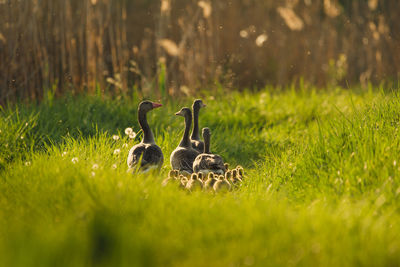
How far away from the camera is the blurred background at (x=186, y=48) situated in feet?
22.9

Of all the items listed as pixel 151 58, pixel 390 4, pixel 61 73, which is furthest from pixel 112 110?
pixel 390 4

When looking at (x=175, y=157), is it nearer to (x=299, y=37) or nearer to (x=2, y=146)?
(x=2, y=146)

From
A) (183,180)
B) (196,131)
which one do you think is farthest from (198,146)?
(183,180)

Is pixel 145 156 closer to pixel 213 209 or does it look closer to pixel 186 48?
pixel 213 209

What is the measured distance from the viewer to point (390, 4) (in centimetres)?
976

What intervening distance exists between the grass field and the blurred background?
202 centimetres

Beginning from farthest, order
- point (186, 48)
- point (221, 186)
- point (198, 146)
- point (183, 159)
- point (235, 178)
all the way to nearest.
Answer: point (186, 48)
point (198, 146)
point (183, 159)
point (235, 178)
point (221, 186)

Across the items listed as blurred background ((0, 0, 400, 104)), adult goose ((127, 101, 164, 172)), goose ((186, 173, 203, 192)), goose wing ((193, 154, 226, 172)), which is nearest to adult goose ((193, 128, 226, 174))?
goose wing ((193, 154, 226, 172))

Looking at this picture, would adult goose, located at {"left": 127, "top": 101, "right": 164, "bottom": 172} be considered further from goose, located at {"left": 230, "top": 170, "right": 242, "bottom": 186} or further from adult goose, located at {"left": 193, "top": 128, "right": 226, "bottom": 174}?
goose, located at {"left": 230, "top": 170, "right": 242, "bottom": 186}

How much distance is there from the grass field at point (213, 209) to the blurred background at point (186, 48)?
2.02 meters

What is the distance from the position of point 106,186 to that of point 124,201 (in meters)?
0.21

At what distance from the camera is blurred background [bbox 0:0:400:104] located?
6.97 meters

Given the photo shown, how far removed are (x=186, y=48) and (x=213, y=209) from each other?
5.37 m

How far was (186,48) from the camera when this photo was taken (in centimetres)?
826
